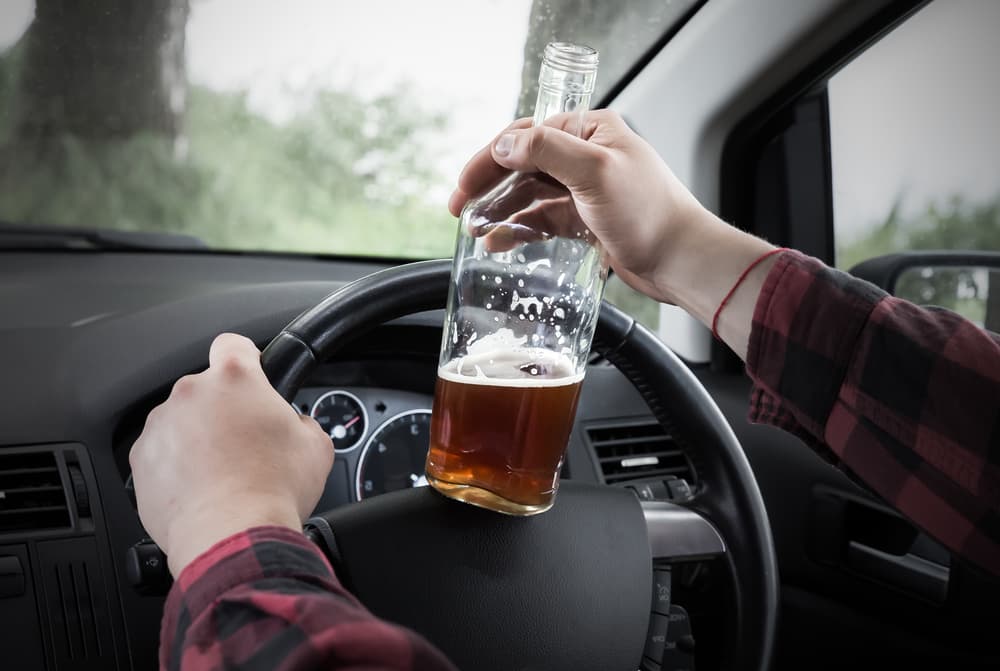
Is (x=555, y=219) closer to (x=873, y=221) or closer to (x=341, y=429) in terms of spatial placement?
(x=341, y=429)

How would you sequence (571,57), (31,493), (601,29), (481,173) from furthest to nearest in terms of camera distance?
(601,29) < (31,493) < (481,173) < (571,57)

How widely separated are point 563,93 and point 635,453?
36.9 inches

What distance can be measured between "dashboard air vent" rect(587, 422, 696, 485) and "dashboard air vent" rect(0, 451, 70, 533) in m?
0.81

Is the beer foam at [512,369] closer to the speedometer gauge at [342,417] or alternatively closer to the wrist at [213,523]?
the wrist at [213,523]

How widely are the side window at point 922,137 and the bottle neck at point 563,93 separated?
1147 mm

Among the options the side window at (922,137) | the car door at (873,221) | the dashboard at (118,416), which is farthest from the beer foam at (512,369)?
the side window at (922,137)

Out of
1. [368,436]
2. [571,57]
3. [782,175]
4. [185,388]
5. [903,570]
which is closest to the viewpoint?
[185,388]

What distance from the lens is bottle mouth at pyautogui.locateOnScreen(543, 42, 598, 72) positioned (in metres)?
0.77

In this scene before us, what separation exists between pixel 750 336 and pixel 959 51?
121 cm

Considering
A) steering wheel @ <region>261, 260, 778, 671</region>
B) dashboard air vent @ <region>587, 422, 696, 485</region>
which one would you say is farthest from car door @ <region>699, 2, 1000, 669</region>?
steering wheel @ <region>261, 260, 778, 671</region>

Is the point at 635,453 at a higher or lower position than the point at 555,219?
lower

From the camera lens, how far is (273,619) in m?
0.49

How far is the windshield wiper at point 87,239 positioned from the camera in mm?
1655

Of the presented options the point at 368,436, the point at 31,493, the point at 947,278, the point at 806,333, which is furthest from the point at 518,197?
the point at 947,278
